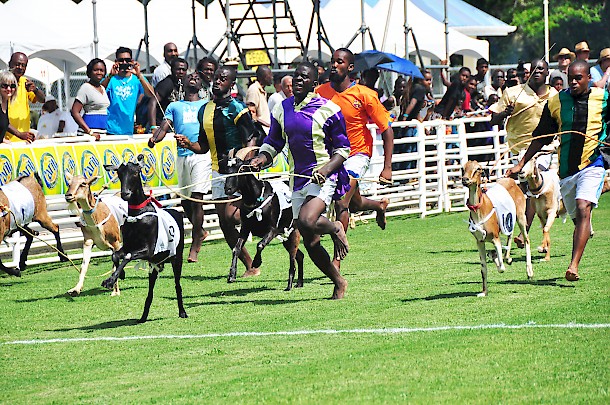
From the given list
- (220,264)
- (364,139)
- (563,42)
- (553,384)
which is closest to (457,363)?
(553,384)

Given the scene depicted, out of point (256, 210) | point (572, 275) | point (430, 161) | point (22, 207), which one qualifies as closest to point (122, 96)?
point (22, 207)

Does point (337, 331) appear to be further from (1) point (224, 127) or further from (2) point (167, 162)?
(2) point (167, 162)

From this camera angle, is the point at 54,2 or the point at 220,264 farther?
the point at 54,2

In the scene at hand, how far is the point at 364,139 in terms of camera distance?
14.0 metres

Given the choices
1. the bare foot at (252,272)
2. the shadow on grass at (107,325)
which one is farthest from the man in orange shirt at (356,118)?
the shadow on grass at (107,325)

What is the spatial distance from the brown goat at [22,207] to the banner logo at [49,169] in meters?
0.32

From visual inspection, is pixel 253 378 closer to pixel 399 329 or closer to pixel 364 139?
pixel 399 329

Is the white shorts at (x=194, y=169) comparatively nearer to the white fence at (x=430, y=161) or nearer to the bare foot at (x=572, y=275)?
the white fence at (x=430, y=161)

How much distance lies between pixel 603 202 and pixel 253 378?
15104mm

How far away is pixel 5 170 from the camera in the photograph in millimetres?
15797

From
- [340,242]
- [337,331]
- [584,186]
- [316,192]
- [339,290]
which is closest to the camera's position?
[337,331]

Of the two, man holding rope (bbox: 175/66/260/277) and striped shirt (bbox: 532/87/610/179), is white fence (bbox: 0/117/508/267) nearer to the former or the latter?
man holding rope (bbox: 175/66/260/277)

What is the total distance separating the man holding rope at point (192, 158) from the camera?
15.8 m

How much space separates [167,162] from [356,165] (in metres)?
5.11
